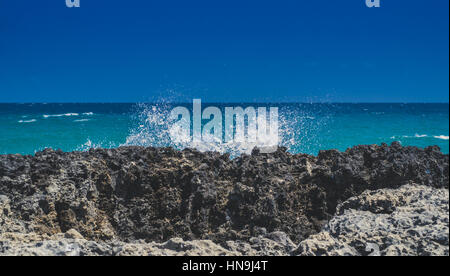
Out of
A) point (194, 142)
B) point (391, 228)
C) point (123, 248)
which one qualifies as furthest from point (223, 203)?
point (194, 142)

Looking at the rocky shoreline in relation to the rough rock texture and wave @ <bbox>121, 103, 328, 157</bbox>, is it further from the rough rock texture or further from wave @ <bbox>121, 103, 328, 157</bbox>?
wave @ <bbox>121, 103, 328, 157</bbox>

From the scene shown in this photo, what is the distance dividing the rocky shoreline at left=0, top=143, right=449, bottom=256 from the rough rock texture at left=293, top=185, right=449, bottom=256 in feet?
0.04

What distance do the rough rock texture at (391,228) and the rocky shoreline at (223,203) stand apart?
1 centimetres

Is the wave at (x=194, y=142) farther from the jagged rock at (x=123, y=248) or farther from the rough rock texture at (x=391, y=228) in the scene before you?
the jagged rock at (x=123, y=248)

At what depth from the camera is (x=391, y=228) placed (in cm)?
399

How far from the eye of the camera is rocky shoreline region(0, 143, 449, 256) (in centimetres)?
395

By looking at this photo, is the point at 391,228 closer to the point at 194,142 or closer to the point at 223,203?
the point at 223,203

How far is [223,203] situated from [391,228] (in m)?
2.15

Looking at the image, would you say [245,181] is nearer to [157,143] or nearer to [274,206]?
[274,206]

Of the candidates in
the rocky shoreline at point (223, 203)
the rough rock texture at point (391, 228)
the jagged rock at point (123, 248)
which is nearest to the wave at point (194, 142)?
the rocky shoreline at point (223, 203)

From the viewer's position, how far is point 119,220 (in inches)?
206

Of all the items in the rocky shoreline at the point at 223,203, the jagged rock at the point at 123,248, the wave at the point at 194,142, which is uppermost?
the wave at the point at 194,142

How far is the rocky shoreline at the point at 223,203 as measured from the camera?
3945 mm

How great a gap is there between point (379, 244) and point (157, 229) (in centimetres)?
278
